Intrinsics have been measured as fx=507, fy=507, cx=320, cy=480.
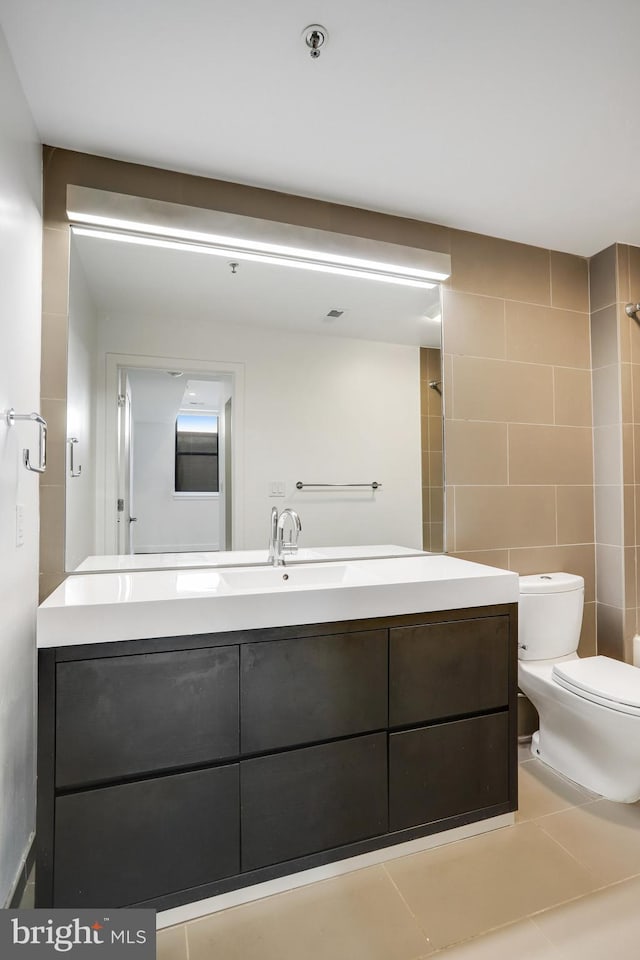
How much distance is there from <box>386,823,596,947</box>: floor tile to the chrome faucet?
1.08 meters

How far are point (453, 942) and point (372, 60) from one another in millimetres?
2417

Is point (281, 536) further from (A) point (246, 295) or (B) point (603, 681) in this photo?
(B) point (603, 681)

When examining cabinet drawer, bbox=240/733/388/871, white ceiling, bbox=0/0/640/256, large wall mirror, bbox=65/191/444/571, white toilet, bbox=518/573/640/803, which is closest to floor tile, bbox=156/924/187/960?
cabinet drawer, bbox=240/733/388/871

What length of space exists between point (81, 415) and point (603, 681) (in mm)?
2139

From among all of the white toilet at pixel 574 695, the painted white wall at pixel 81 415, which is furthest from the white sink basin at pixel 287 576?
the white toilet at pixel 574 695

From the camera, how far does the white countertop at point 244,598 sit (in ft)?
4.31

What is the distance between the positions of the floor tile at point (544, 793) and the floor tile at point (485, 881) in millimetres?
135

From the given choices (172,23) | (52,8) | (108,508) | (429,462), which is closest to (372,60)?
(172,23)

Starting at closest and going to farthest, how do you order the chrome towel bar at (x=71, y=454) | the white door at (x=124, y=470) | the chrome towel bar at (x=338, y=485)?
the chrome towel bar at (x=71, y=454)
the white door at (x=124, y=470)
the chrome towel bar at (x=338, y=485)

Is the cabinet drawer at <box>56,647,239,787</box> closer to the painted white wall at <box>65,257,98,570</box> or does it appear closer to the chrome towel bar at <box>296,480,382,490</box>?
the painted white wall at <box>65,257,98,570</box>

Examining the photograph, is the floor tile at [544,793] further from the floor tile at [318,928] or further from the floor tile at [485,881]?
the floor tile at [318,928]

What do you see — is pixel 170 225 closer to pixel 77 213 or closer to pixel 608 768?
pixel 77 213

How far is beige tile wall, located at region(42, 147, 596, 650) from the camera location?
2.29m

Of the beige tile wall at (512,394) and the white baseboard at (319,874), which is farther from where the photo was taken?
the beige tile wall at (512,394)
